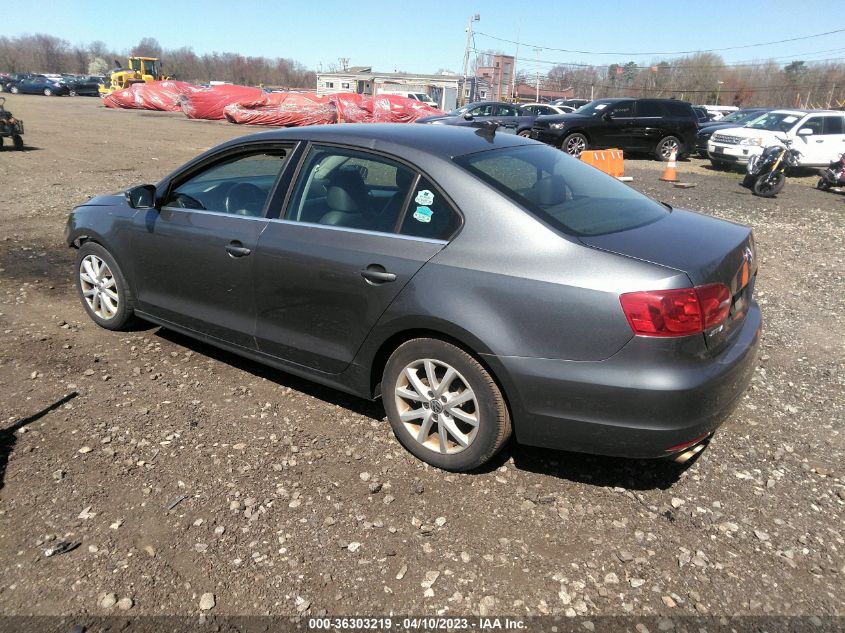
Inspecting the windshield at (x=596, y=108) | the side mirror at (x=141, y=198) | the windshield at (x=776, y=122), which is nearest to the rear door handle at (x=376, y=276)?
the side mirror at (x=141, y=198)

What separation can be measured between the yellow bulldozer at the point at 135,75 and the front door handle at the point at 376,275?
184ft

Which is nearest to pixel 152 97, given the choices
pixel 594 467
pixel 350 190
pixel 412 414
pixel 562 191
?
pixel 350 190

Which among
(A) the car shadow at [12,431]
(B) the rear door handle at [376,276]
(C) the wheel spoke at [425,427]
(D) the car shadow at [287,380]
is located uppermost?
(B) the rear door handle at [376,276]

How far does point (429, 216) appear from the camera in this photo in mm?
3244

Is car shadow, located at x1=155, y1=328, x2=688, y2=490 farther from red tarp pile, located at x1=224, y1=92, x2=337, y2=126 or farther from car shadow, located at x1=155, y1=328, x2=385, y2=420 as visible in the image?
red tarp pile, located at x1=224, y1=92, x2=337, y2=126

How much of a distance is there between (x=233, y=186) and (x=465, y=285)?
6.98 feet

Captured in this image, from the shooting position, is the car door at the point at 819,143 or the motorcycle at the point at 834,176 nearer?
the motorcycle at the point at 834,176

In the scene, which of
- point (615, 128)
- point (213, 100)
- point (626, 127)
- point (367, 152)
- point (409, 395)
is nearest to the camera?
point (409, 395)

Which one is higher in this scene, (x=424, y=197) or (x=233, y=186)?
(x=424, y=197)

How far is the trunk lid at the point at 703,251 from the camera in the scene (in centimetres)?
282

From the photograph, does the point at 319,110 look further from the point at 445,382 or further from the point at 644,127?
the point at 445,382

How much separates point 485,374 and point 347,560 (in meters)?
1.03

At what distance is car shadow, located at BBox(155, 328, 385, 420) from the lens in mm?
4055

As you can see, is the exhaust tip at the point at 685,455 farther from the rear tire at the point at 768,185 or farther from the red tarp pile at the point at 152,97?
the red tarp pile at the point at 152,97
